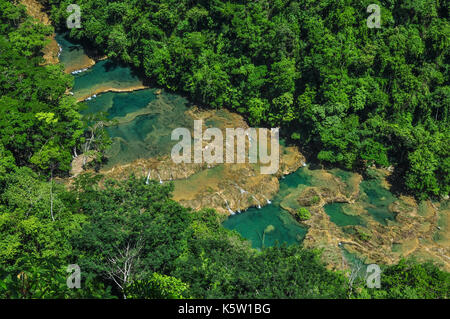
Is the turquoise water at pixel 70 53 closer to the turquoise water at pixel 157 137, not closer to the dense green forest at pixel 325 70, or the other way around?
the turquoise water at pixel 157 137

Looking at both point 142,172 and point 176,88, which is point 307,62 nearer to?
point 176,88

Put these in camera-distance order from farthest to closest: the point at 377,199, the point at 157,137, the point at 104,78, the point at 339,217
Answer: the point at 104,78, the point at 157,137, the point at 377,199, the point at 339,217

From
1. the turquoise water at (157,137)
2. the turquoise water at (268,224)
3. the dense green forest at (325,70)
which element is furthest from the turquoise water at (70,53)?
the turquoise water at (268,224)

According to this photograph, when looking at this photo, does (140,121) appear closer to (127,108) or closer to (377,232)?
(127,108)

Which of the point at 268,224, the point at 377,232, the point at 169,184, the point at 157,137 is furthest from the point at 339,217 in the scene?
the point at 157,137

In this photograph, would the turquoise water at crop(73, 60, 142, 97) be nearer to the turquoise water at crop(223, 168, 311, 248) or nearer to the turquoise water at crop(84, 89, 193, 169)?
the turquoise water at crop(84, 89, 193, 169)

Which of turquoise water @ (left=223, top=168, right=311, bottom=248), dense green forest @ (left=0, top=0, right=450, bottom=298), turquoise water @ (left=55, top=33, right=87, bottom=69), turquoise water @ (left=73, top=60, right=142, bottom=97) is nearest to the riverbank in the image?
turquoise water @ (left=55, top=33, right=87, bottom=69)

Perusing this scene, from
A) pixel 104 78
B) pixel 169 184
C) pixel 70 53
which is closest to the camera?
pixel 169 184
